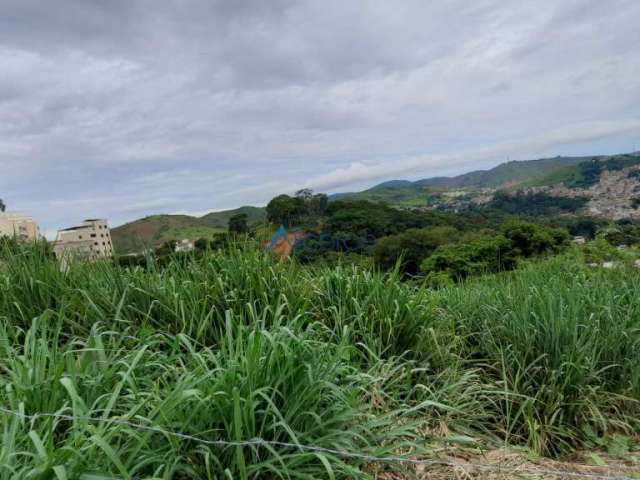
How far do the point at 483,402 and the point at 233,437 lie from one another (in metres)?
1.63

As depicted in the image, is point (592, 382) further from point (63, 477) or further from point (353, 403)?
point (63, 477)

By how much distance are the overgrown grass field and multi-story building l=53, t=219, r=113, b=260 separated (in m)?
0.19

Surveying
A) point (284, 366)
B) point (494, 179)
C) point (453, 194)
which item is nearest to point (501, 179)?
point (494, 179)

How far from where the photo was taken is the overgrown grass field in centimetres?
150

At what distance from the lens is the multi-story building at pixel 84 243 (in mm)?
3379

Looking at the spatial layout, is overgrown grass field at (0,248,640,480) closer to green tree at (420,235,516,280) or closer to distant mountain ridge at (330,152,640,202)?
green tree at (420,235,516,280)

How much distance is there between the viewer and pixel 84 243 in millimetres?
3652

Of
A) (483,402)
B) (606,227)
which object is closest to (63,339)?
(483,402)

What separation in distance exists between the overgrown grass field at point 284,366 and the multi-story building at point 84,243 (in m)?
0.19

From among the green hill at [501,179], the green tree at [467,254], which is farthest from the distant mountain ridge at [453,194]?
the green tree at [467,254]

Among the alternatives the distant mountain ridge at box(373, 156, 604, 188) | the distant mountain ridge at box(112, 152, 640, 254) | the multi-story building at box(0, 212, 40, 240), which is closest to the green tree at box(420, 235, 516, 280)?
the distant mountain ridge at box(112, 152, 640, 254)

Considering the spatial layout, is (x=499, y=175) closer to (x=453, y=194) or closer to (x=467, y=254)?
(x=453, y=194)

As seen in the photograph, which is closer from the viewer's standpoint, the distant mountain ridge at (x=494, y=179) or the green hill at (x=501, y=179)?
the green hill at (x=501, y=179)

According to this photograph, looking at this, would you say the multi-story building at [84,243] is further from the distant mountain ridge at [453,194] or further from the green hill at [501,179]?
the green hill at [501,179]
